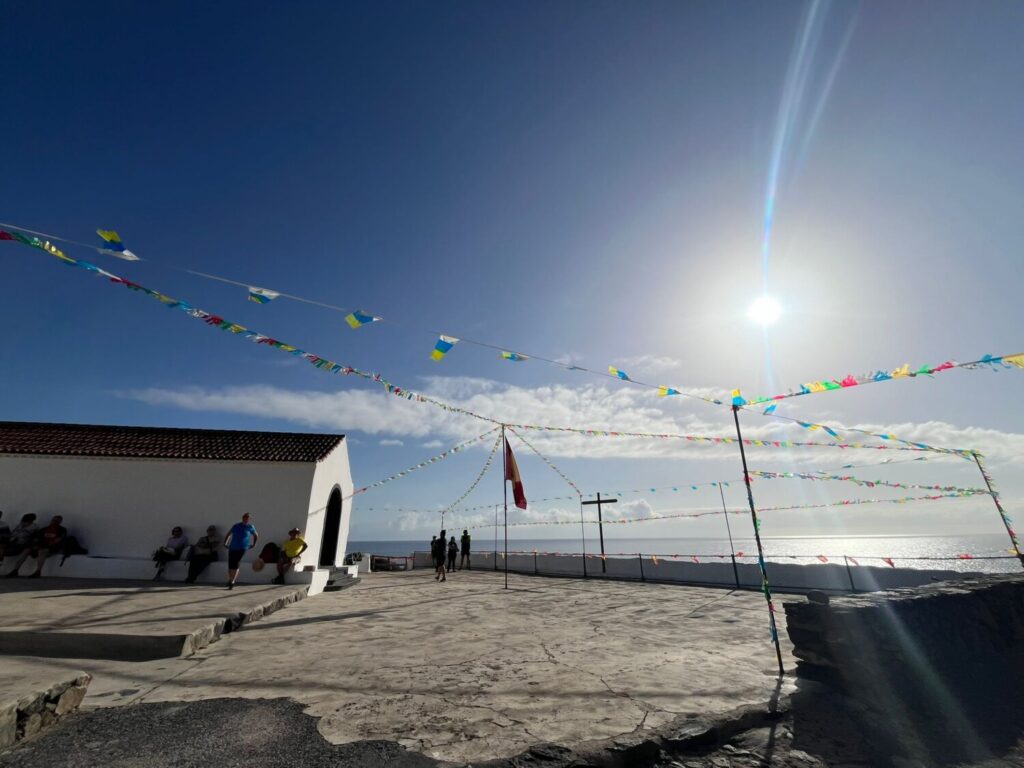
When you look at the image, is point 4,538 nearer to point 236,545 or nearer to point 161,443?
point 161,443

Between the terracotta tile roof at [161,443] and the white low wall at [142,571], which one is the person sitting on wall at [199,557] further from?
the terracotta tile roof at [161,443]

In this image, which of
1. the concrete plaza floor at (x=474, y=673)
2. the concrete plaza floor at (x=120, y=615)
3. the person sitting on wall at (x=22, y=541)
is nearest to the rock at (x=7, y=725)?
the concrete plaza floor at (x=474, y=673)

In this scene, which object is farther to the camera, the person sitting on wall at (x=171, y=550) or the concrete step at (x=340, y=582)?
the concrete step at (x=340, y=582)

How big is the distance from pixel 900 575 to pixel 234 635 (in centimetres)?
1677

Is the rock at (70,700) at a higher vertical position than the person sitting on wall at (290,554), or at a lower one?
lower

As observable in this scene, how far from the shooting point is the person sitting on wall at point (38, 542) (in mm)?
9867

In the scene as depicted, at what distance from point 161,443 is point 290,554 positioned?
617 cm

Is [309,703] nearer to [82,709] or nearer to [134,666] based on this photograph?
[82,709]

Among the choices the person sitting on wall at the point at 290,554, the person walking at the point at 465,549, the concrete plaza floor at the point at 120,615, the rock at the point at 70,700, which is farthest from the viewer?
the person walking at the point at 465,549

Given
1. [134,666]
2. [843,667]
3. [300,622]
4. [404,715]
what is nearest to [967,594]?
[843,667]

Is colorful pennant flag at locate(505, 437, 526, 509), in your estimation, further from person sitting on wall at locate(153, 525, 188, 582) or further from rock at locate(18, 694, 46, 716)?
rock at locate(18, 694, 46, 716)

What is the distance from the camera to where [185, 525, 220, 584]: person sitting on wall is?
1010cm

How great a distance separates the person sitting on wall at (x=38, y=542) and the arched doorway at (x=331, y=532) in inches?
250

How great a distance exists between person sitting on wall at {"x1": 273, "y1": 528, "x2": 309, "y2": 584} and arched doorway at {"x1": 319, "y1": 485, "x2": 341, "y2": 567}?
3749 millimetres
